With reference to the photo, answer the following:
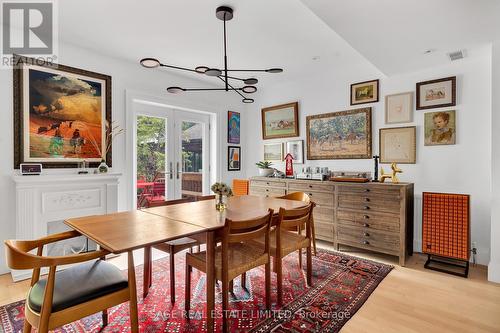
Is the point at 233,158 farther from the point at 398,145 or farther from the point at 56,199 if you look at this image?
the point at 56,199

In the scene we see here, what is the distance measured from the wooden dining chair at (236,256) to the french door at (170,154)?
2.52 meters

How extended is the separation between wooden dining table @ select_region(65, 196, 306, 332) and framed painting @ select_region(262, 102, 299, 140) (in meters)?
2.53

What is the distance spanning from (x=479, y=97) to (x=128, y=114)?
4619 mm

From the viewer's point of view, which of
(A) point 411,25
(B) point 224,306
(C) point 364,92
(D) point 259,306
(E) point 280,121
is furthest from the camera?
(E) point 280,121

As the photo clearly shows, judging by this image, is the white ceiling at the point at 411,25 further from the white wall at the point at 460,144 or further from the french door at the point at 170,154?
the french door at the point at 170,154

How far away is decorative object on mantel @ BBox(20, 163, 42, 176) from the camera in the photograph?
2.96 m

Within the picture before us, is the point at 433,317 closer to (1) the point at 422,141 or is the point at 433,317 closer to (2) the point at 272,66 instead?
(1) the point at 422,141

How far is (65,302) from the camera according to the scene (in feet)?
4.66

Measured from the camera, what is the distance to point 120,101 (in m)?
3.86

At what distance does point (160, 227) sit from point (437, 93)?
369 cm

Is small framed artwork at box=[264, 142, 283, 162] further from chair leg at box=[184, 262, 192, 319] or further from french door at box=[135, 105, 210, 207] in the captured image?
chair leg at box=[184, 262, 192, 319]

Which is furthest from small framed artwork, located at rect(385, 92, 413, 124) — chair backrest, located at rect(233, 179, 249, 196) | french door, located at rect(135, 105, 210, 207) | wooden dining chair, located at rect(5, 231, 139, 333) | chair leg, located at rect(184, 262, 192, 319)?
wooden dining chair, located at rect(5, 231, 139, 333)

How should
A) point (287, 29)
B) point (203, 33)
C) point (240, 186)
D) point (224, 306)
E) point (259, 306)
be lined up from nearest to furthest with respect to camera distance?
1. point (224, 306)
2. point (259, 306)
3. point (287, 29)
4. point (203, 33)
5. point (240, 186)

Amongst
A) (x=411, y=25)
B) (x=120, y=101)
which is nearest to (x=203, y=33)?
(x=120, y=101)
